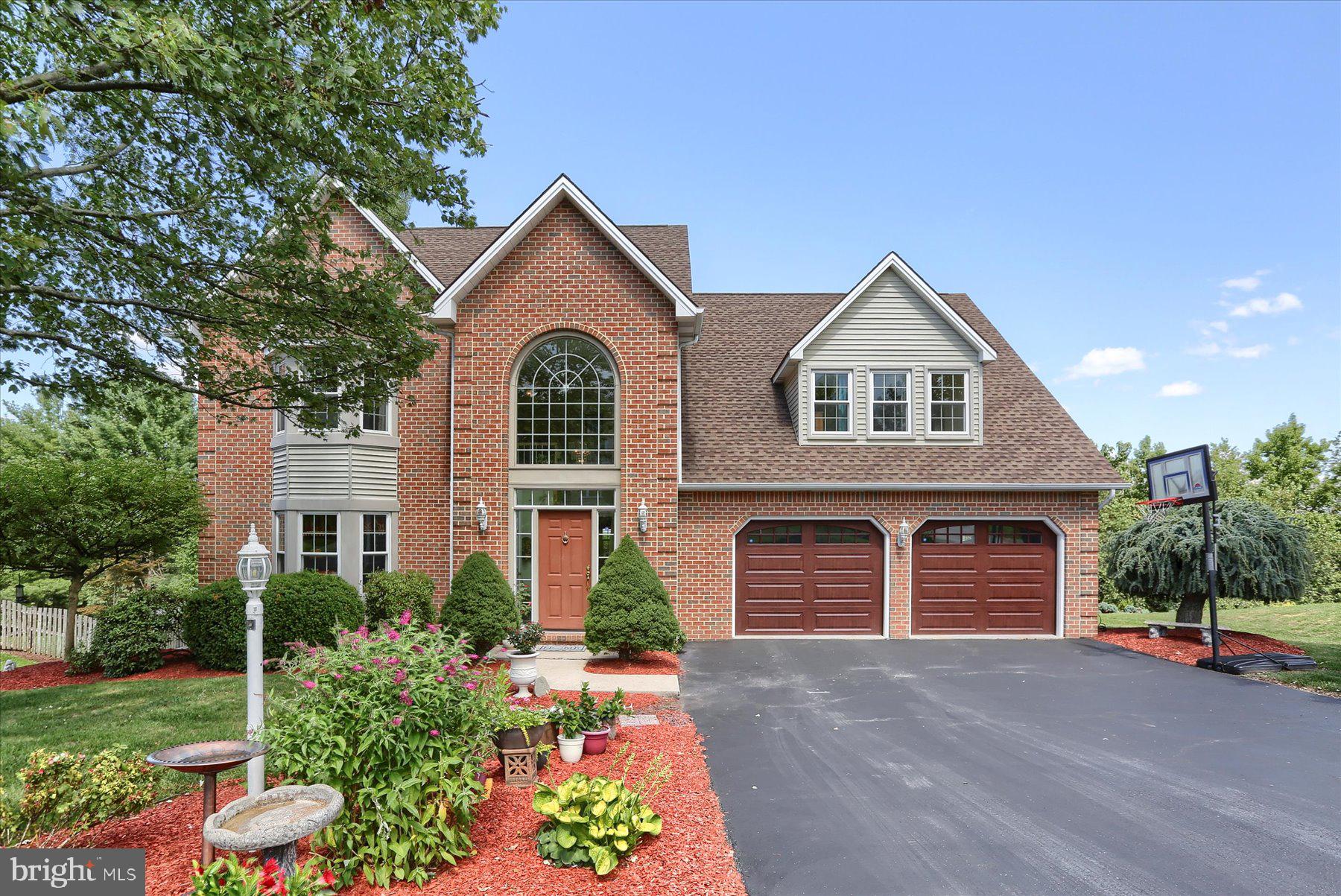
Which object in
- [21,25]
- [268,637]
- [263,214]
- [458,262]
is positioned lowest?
[268,637]

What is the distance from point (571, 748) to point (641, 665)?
5036 millimetres

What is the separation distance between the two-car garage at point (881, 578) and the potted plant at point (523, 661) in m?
5.89

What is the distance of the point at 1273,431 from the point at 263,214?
Answer: 1779 inches

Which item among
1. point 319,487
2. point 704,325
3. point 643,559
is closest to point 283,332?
point 319,487

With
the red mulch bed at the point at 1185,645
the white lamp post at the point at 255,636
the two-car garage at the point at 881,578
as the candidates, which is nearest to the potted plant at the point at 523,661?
the white lamp post at the point at 255,636

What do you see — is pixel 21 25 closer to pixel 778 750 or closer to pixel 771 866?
pixel 771 866

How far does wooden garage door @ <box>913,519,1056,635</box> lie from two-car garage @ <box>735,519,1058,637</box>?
0.02 meters

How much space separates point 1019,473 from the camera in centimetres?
1450

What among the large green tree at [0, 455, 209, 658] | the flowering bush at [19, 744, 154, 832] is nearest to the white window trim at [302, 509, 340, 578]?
the large green tree at [0, 455, 209, 658]

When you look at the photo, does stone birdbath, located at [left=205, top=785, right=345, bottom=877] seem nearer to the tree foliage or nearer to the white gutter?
the white gutter

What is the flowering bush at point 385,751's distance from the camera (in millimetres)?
A: 4629

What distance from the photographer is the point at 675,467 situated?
44.8 feet

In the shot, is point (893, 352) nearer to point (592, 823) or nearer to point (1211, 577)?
point (1211, 577)

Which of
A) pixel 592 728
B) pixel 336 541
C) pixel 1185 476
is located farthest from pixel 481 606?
pixel 1185 476
